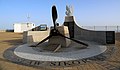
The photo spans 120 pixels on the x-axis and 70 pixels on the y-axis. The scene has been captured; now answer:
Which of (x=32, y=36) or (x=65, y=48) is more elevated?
(x=32, y=36)

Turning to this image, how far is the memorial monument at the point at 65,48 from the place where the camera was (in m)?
7.21

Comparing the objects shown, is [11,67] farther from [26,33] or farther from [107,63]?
[26,33]

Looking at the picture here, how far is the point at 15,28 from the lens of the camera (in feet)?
119

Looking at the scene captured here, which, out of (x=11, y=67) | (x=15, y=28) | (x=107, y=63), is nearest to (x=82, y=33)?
(x=107, y=63)

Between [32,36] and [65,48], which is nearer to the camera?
[65,48]

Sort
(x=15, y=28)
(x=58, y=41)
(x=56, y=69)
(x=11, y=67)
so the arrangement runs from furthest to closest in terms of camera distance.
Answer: (x=15, y=28) < (x=58, y=41) < (x=11, y=67) < (x=56, y=69)

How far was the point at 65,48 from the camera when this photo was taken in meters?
9.99

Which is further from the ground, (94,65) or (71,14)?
(71,14)

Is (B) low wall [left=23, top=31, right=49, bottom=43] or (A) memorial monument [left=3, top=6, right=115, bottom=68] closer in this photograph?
(A) memorial monument [left=3, top=6, right=115, bottom=68]

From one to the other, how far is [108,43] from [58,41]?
347cm

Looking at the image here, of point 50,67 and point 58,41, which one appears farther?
point 58,41

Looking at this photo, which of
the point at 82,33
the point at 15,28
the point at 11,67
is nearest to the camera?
the point at 11,67

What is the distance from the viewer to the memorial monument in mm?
7211

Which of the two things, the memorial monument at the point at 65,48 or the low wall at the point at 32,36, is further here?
the low wall at the point at 32,36
